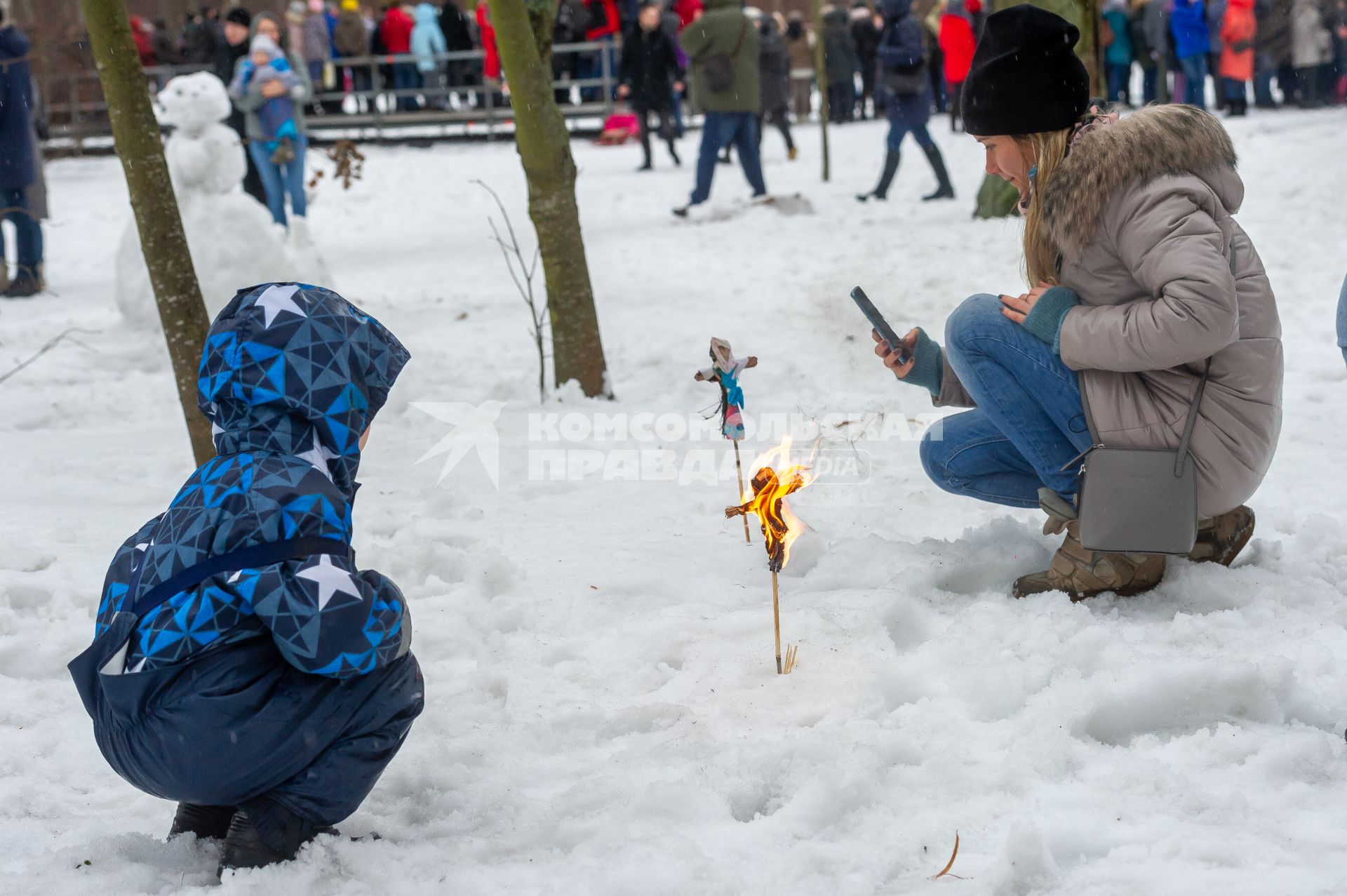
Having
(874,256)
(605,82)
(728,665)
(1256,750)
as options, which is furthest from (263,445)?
(605,82)

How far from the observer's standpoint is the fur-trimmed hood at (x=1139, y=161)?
2.57 meters

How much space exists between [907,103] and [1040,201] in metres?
7.79

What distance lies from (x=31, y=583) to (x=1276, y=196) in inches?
323

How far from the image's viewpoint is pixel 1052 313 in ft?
9.05

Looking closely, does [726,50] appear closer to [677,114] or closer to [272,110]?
[272,110]

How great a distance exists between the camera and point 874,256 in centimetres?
768

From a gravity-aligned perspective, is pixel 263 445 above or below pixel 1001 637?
above

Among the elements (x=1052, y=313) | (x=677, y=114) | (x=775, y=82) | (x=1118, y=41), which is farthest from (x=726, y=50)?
(x=1052, y=313)

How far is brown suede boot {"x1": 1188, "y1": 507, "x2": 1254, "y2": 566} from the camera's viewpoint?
117 inches

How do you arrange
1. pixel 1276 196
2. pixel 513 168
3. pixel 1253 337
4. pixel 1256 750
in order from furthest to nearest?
1. pixel 513 168
2. pixel 1276 196
3. pixel 1253 337
4. pixel 1256 750

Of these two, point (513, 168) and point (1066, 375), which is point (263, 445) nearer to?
point (1066, 375)

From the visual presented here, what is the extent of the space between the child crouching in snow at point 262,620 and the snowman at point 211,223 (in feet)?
17.0

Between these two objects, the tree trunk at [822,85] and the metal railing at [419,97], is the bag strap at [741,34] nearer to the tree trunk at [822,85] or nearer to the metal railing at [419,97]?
the tree trunk at [822,85]

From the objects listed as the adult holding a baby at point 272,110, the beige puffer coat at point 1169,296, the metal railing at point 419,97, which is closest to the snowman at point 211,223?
the adult holding a baby at point 272,110
